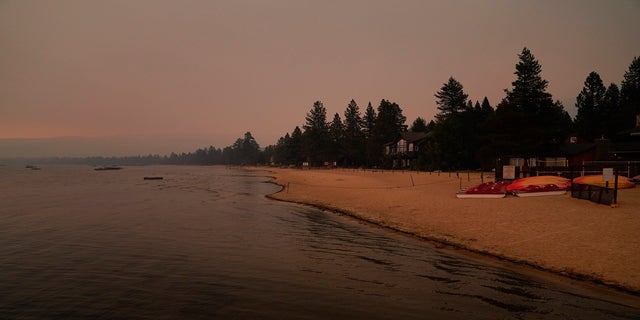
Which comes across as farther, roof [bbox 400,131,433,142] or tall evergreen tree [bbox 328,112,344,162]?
tall evergreen tree [bbox 328,112,344,162]

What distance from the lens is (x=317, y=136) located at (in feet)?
425

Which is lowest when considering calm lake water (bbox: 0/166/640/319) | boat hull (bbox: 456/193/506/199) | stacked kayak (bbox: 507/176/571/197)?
calm lake water (bbox: 0/166/640/319)

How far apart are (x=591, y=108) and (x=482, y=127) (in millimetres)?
55386

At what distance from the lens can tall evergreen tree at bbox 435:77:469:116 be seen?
257ft

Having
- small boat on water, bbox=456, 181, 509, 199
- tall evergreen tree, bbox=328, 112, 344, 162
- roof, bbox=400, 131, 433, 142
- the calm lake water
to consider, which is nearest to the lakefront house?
roof, bbox=400, 131, 433, 142

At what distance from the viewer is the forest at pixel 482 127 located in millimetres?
45875

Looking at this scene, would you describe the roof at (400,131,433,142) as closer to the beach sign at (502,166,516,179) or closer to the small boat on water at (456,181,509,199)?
the beach sign at (502,166,516,179)

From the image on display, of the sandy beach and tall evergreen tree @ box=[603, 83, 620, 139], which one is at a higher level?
tall evergreen tree @ box=[603, 83, 620, 139]

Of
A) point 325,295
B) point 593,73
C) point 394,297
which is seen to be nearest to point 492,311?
point 394,297

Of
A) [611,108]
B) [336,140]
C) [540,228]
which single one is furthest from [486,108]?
[540,228]

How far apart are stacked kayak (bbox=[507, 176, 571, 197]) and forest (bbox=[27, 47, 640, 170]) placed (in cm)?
1909

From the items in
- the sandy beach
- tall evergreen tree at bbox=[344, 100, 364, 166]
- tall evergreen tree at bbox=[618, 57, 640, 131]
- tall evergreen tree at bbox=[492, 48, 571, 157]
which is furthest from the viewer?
tall evergreen tree at bbox=[344, 100, 364, 166]

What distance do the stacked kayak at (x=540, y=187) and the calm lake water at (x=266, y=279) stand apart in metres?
12.5

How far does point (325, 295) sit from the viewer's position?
11.2 meters
